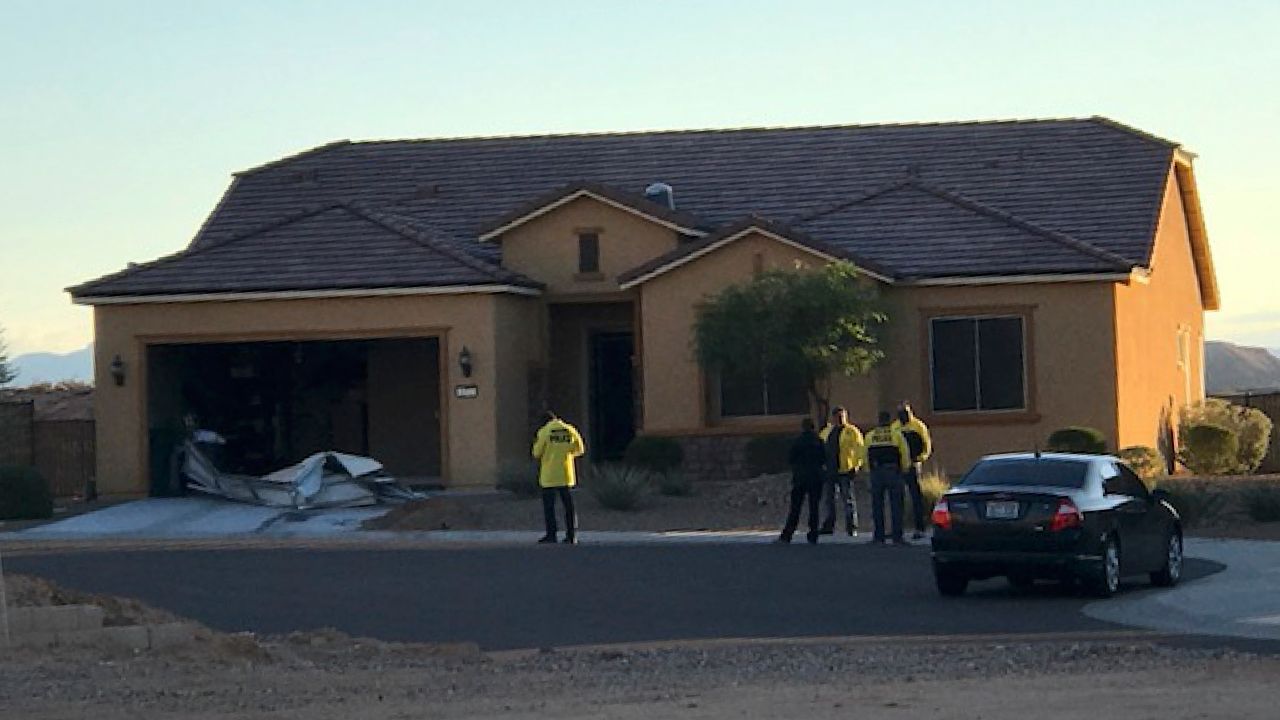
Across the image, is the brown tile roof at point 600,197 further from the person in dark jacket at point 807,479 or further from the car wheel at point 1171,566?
the car wheel at point 1171,566

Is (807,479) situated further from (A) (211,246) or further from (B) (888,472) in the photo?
(A) (211,246)

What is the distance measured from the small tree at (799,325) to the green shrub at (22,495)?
1052 centimetres

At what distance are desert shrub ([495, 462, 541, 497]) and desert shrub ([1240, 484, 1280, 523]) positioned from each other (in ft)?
34.8

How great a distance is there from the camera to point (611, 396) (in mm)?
44219

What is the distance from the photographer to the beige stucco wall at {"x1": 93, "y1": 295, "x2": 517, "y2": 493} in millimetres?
39875

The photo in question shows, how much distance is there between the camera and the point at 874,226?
139 feet

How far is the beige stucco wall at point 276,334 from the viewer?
131ft

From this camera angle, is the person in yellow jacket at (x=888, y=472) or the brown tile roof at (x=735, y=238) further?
the brown tile roof at (x=735, y=238)

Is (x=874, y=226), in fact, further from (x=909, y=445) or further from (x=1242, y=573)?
(x=1242, y=573)

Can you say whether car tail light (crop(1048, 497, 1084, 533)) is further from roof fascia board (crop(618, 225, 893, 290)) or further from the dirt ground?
roof fascia board (crop(618, 225, 893, 290))

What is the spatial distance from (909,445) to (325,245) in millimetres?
14014

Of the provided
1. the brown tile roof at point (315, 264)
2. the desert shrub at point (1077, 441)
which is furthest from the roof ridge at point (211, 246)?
the desert shrub at point (1077, 441)

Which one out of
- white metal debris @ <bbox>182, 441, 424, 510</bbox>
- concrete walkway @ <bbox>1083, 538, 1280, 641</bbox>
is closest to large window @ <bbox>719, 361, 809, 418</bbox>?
white metal debris @ <bbox>182, 441, 424, 510</bbox>

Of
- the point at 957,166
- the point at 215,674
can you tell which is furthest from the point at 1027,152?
the point at 215,674
